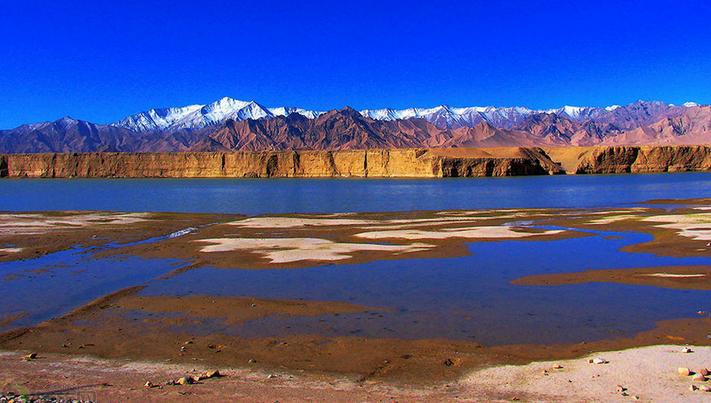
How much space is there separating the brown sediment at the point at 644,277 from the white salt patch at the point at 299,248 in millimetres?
6565

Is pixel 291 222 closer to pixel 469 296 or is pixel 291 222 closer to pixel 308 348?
pixel 469 296

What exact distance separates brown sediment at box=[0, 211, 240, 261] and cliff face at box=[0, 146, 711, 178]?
9733cm

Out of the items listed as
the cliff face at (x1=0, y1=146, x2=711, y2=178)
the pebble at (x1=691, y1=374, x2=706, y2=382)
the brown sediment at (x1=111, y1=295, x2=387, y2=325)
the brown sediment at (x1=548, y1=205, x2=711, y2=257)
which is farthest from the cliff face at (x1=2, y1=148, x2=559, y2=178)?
the pebble at (x1=691, y1=374, x2=706, y2=382)

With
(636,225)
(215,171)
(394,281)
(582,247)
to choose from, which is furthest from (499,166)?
(394,281)

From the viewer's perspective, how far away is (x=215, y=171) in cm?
16062

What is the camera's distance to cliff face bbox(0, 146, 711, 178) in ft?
451

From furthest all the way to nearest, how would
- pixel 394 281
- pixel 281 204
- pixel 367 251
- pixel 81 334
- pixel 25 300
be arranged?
pixel 281 204 → pixel 367 251 → pixel 394 281 → pixel 25 300 → pixel 81 334

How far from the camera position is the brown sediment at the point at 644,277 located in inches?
611

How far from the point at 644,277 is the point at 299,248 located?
12.6 metres

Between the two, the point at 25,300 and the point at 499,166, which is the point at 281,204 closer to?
the point at 25,300

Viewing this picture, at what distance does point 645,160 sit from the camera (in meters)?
149

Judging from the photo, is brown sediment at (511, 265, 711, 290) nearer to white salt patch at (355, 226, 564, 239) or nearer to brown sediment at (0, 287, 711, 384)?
brown sediment at (0, 287, 711, 384)

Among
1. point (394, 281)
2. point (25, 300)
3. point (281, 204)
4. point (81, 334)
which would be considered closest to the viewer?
point (81, 334)

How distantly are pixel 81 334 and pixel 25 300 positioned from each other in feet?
14.1
